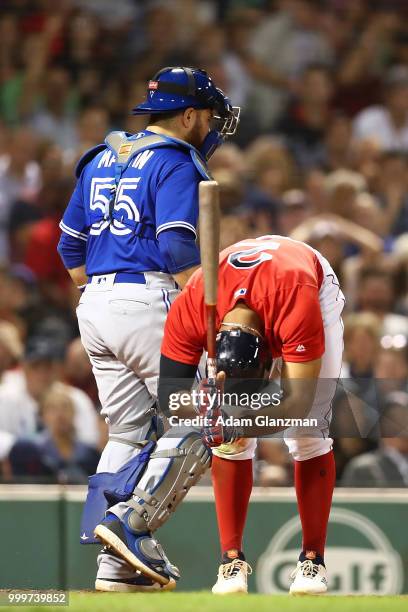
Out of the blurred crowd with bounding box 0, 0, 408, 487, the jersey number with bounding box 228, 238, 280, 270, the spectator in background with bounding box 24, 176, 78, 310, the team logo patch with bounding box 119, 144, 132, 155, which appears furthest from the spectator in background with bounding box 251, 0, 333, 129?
the jersey number with bounding box 228, 238, 280, 270

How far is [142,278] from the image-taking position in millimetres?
5070

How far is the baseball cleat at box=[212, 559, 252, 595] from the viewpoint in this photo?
5.00 metres

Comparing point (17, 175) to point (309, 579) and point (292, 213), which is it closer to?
point (292, 213)

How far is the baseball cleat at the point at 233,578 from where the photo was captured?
5.00 m

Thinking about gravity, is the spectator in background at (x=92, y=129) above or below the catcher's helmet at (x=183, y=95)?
below

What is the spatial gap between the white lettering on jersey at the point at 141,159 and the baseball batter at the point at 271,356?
1.47 ft

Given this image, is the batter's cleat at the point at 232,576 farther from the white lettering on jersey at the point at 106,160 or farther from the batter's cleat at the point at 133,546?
the white lettering on jersey at the point at 106,160

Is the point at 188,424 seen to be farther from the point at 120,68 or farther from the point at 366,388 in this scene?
the point at 120,68

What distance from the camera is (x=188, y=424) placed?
4.84 m

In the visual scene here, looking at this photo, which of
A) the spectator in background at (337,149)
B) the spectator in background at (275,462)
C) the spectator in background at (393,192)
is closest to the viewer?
the spectator in background at (275,462)

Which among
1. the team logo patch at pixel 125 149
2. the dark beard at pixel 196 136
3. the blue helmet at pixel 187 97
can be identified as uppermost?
the blue helmet at pixel 187 97

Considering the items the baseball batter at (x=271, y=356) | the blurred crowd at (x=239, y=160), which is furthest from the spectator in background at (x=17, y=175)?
the baseball batter at (x=271, y=356)

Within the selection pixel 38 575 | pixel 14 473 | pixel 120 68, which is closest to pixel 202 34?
pixel 120 68

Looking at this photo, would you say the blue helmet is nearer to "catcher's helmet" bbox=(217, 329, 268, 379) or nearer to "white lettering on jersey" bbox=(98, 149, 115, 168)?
"white lettering on jersey" bbox=(98, 149, 115, 168)
